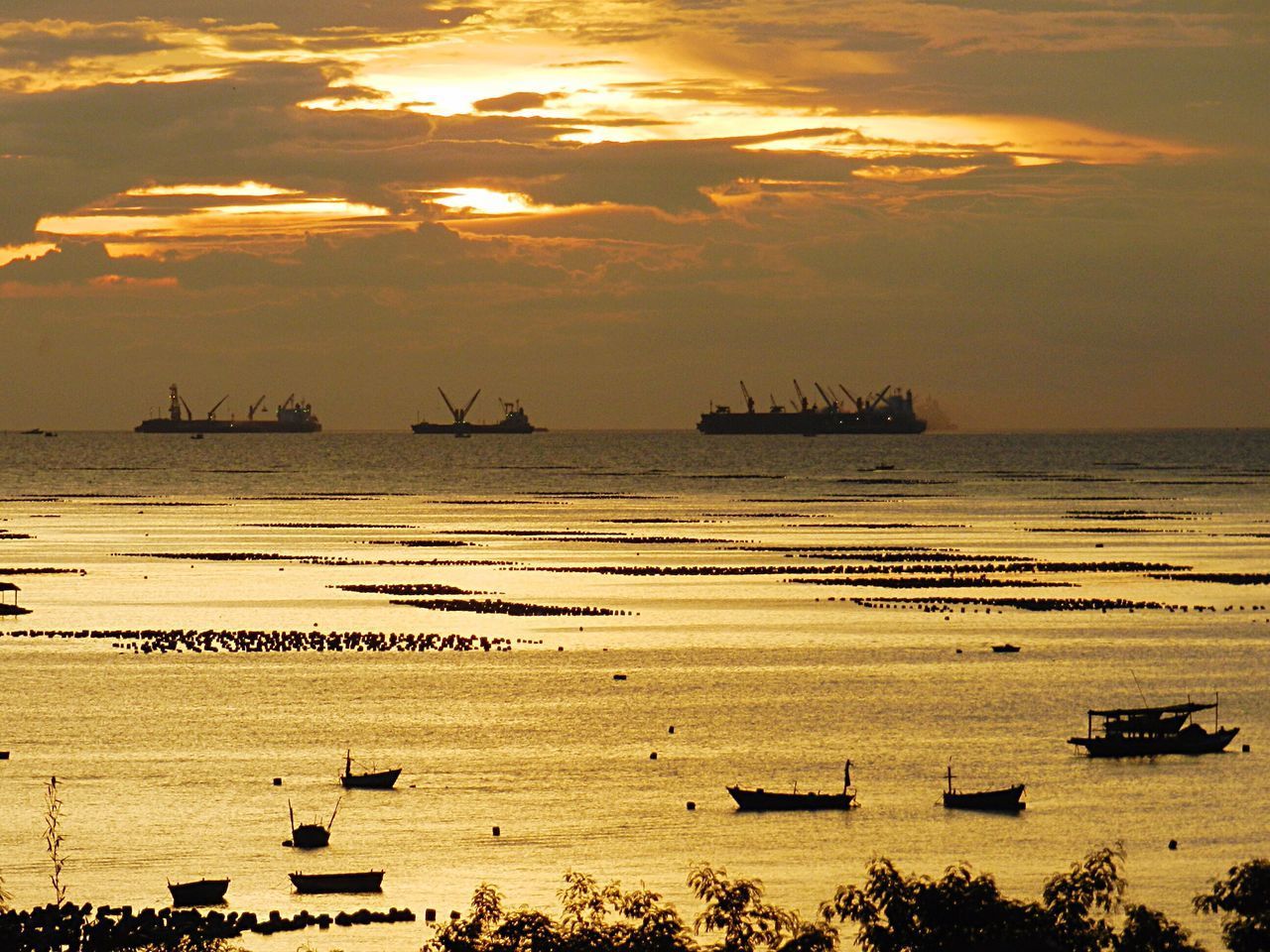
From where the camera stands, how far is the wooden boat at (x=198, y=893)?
2007 inches

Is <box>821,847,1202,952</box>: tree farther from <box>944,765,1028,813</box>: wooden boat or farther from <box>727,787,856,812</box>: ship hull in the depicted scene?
<box>727,787,856,812</box>: ship hull

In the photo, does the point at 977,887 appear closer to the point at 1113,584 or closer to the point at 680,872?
the point at 680,872

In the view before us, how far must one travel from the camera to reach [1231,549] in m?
167

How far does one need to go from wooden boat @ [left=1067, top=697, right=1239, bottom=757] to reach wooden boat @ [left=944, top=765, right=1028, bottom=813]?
33.8 ft

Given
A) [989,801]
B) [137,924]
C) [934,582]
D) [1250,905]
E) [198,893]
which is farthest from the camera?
[934,582]

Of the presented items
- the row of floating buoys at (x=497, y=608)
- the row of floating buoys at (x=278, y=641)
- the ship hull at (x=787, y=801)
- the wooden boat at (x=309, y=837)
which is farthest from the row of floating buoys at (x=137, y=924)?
the row of floating buoys at (x=497, y=608)

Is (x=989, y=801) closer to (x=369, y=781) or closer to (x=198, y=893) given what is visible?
(x=369, y=781)

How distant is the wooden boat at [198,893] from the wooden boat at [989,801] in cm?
2443

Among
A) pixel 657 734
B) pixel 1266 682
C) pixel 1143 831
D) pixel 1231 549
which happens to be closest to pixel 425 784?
pixel 657 734

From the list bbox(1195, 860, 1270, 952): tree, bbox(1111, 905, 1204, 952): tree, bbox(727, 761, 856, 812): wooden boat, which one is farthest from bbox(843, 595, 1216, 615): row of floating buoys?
bbox(1111, 905, 1204, 952): tree

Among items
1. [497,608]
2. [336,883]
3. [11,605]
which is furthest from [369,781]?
[11,605]

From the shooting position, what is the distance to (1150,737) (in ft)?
241

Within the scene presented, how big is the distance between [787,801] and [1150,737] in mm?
18151

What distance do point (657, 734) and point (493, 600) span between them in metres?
50.4
